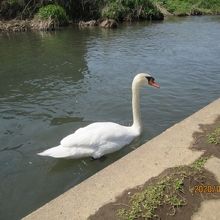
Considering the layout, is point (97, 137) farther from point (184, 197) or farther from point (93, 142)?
point (184, 197)

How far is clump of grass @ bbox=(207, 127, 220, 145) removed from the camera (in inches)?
213

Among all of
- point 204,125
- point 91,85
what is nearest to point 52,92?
point 91,85

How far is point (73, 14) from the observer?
27.0 m

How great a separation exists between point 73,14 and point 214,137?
23041mm

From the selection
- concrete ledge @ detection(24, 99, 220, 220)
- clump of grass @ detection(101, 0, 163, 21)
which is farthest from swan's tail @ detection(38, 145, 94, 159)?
clump of grass @ detection(101, 0, 163, 21)

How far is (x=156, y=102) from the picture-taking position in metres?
9.35

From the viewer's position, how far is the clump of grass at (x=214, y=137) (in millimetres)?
5404

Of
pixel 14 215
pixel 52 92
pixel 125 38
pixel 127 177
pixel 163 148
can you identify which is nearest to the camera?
pixel 127 177

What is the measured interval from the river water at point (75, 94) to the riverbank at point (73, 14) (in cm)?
460

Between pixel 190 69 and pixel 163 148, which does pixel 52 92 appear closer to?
pixel 190 69

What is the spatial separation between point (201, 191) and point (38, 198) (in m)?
2.39
